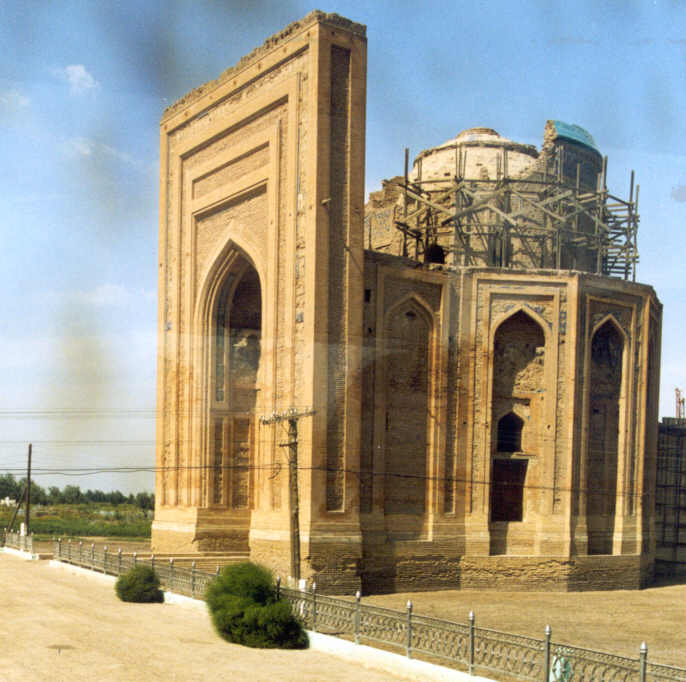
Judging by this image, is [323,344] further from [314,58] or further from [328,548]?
[314,58]

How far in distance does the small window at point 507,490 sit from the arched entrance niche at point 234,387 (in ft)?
22.2

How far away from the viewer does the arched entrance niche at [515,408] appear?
952 inches

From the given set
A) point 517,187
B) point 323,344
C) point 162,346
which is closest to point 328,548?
point 323,344

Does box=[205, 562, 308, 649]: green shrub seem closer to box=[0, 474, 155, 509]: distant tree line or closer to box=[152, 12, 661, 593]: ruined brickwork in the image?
box=[152, 12, 661, 593]: ruined brickwork

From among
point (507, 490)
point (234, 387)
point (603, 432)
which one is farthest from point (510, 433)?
point (234, 387)

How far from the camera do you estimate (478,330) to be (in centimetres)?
2408

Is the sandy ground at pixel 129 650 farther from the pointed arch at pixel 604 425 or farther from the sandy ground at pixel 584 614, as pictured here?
the pointed arch at pixel 604 425

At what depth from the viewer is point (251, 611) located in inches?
543

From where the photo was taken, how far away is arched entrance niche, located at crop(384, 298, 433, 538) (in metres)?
22.6

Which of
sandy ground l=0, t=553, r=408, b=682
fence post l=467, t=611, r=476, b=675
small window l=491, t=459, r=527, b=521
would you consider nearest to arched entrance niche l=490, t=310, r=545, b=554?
small window l=491, t=459, r=527, b=521

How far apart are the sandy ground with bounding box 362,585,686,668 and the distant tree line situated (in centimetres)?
5953

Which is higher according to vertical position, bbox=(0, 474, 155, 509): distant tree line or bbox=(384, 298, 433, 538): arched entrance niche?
bbox=(384, 298, 433, 538): arched entrance niche

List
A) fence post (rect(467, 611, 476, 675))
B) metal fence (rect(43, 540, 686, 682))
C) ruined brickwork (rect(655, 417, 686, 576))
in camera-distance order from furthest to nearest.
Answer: ruined brickwork (rect(655, 417, 686, 576)) < fence post (rect(467, 611, 476, 675)) < metal fence (rect(43, 540, 686, 682))

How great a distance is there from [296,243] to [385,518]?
694 cm
